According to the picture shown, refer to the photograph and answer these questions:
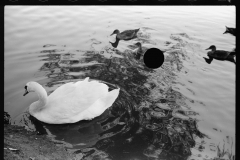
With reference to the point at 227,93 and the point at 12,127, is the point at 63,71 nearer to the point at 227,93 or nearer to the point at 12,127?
the point at 12,127

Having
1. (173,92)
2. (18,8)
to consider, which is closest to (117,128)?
(173,92)

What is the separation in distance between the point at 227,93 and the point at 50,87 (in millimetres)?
4691

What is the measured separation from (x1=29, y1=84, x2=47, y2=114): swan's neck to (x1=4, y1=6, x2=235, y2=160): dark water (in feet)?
0.83

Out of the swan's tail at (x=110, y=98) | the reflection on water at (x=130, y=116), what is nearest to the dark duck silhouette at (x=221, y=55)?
the reflection on water at (x=130, y=116)

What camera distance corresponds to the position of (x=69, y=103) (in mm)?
5863

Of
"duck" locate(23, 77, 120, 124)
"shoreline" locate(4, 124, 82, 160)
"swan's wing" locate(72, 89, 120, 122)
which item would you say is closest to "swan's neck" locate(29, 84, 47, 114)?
"duck" locate(23, 77, 120, 124)

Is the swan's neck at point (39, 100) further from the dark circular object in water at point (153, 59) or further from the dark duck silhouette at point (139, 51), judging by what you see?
the dark duck silhouette at point (139, 51)

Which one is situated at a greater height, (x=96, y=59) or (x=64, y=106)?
(x=96, y=59)

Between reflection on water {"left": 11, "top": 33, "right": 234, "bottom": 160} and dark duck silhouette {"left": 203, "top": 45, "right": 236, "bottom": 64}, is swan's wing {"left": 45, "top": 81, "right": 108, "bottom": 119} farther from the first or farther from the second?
dark duck silhouette {"left": 203, "top": 45, "right": 236, "bottom": 64}

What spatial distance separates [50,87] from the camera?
7148 mm

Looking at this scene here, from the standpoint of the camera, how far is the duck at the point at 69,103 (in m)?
5.88

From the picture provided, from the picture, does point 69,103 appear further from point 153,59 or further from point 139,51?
point 139,51

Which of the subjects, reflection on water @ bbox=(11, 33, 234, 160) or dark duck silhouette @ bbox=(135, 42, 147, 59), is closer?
reflection on water @ bbox=(11, 33, 234, 160)

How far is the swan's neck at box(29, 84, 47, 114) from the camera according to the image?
5.97m
